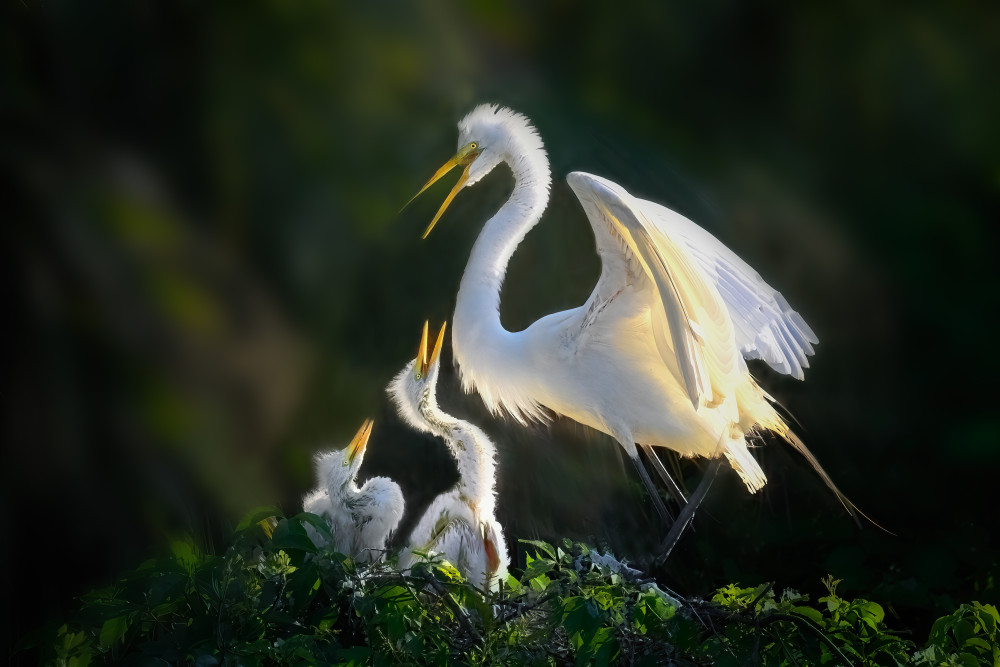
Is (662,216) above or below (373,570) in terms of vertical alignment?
above

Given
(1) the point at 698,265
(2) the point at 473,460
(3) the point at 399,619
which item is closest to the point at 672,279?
(1) the point at 698,265

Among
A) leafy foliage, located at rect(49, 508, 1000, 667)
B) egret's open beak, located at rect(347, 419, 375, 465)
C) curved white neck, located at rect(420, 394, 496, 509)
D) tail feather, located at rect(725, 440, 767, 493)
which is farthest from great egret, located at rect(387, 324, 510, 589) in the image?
tail feather, located at rect(725, 440, 767, 493)

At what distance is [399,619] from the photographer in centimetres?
96

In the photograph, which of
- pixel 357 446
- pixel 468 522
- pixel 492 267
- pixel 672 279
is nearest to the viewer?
pixel 672 279

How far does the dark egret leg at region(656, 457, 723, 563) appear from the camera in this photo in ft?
5.07

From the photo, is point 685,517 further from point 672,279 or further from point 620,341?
point 672,279

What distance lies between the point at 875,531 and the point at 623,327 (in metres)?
1.03

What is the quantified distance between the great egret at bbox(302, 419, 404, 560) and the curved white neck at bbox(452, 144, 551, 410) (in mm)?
274

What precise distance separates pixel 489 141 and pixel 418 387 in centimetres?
48

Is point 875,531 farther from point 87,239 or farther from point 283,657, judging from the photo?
point 87,239

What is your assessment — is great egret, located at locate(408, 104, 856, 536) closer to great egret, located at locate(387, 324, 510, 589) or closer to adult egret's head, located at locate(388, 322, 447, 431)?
adult egret's head, located at locate(388, 322, 447, 431)

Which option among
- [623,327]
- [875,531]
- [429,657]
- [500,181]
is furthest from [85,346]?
[875,531]

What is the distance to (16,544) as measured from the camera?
1.29 m

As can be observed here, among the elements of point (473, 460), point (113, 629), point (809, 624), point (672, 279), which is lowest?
point (113, 629)
